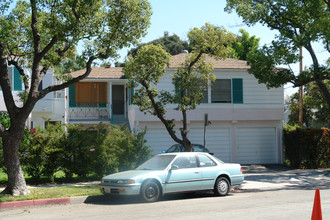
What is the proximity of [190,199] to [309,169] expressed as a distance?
11.6 meters

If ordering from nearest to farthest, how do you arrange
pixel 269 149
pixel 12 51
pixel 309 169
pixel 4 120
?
pixel 12 51 < pixel 4 120 < pixel 309 169 < pixel 269 149

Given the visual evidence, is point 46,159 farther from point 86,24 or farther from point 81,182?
point 86,24

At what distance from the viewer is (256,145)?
2423cm

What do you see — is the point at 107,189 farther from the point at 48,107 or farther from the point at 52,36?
the point at 48,107

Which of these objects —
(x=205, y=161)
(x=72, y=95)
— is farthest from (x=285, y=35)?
(x=72, y=95)

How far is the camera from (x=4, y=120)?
19.0 m

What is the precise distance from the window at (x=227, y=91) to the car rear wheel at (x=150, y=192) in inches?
502

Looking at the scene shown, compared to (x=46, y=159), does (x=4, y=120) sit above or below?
above

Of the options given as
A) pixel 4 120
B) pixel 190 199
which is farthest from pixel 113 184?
pixel 4 120

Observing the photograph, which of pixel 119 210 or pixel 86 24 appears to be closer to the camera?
pixel 119 210

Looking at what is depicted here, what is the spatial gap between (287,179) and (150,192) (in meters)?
8.49

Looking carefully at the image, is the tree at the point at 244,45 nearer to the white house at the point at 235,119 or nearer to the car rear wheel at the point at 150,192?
the white house at the point at 235,119

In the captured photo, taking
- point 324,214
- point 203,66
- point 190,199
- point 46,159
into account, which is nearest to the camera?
point 324,214

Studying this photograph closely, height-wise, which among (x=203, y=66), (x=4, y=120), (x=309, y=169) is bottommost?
(x=309, y=169)
